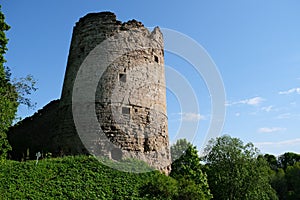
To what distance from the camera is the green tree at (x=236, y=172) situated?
2267 cm

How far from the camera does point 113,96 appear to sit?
13.0 m

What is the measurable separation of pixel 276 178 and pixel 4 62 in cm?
3155

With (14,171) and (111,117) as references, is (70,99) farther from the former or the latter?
(14,171)

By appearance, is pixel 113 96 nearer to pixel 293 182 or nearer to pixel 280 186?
pixel 280 186

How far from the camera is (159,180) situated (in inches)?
416

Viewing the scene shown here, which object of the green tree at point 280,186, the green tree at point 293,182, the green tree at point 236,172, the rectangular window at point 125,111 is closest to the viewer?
the rectangular window at point 125,111

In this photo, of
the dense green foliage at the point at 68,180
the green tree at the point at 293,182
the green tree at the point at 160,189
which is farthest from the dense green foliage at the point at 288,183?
the dense green foliage at the point at 68,180

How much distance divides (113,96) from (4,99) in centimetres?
418

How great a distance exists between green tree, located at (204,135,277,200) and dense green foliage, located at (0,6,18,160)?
1633 cm

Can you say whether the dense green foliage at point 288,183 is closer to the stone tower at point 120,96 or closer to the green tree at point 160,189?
the stone tower at point 120,96

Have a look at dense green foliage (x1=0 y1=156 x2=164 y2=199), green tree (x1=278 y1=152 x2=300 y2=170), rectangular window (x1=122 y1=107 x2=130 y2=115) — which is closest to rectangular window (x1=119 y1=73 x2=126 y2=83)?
rectangular window (x1=122 y1=107 x2=130 y2=115)

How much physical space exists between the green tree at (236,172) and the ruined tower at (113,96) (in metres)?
10.9

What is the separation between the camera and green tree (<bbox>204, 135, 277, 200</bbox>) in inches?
893

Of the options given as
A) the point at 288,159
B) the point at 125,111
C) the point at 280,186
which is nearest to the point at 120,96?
the point at 125,111
